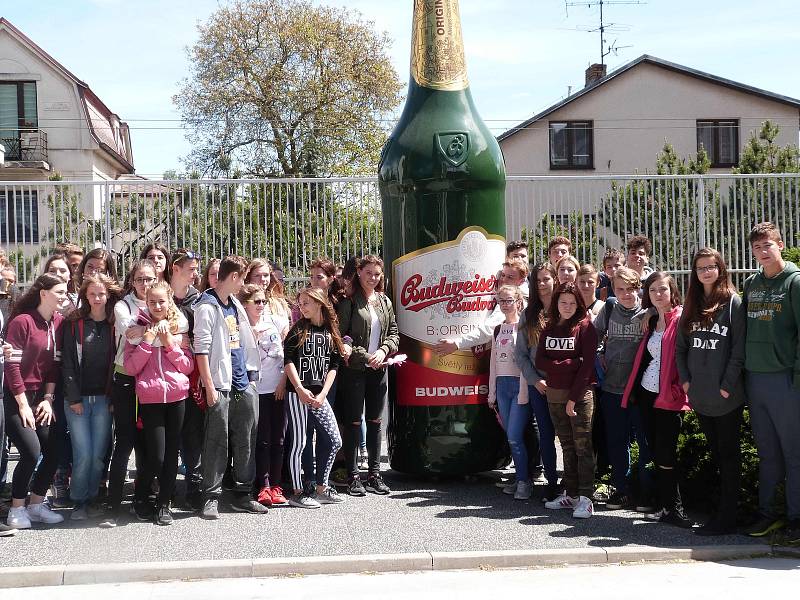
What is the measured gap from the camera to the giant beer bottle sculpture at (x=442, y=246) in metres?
7.63

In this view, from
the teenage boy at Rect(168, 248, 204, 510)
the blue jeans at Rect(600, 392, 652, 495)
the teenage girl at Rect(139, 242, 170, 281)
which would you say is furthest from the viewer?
the teenage girl at Rect(139, 242, 170, 281)

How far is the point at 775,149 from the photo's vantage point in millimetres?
25422

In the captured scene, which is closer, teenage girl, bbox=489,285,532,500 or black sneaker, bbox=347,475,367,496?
teenage girl, bbox=489,285,532,500

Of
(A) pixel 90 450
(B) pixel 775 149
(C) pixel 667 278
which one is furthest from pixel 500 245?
(B) pixel 775 149

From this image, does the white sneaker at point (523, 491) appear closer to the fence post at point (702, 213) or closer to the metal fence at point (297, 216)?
the metal fence at point (297, 216)

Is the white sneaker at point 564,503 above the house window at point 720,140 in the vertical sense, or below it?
below

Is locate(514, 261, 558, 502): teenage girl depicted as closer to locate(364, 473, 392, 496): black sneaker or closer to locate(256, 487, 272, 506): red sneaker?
locate(364, 473, 392, 496): black sneaker

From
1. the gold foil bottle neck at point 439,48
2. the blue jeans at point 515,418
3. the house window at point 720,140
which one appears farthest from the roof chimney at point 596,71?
the blue jeans at point 515,418

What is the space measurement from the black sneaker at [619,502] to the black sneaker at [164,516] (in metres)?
3.30

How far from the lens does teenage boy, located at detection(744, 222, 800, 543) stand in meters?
6.13

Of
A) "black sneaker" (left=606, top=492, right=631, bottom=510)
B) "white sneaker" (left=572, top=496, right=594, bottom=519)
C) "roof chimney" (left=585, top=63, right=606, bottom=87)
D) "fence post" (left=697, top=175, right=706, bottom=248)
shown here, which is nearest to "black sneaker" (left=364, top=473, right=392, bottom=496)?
"white sneaker" (left=572, top=496, right=594, bottom=519)

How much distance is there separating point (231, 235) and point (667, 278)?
6.09 m

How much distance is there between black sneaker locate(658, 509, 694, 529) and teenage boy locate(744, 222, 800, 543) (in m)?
0.45

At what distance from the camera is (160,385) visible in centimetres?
656
